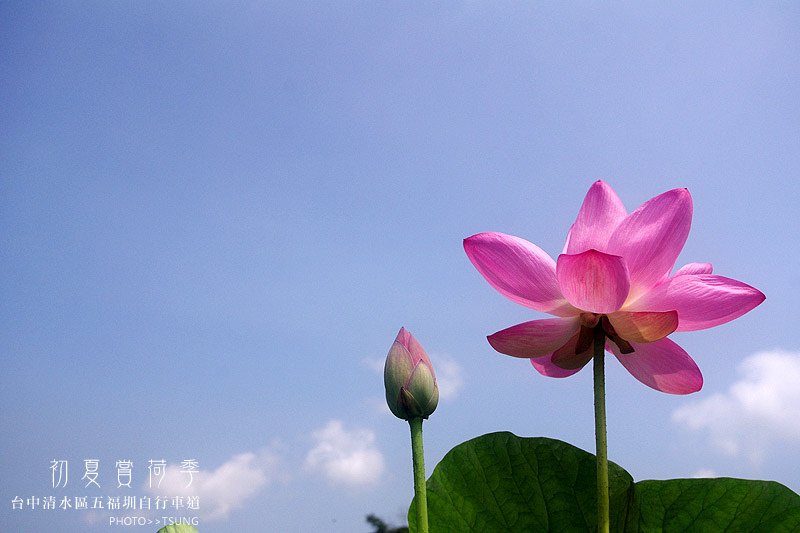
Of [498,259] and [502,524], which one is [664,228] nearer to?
[498,259]

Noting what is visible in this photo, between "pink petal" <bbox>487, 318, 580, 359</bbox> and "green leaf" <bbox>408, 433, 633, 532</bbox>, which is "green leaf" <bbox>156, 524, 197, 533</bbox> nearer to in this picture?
"green leaf" <bbox>408, 433, 633, 532</bbox>

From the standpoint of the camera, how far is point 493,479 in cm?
93

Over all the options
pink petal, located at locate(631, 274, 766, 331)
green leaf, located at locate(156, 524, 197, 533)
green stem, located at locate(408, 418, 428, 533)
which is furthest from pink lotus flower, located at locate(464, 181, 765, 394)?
green leaf, located at locate(156, 524, 197, 533)

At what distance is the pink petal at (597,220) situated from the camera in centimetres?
80

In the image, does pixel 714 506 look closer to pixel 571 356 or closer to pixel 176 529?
pixel 571 356

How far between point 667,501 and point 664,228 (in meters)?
0.40

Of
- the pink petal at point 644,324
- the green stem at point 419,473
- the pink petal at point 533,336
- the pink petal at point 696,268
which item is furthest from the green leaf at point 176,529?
the pink petal at point 696,268

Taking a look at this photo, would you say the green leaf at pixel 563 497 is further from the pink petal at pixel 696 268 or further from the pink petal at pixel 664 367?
the pink petal at pixel 696 268

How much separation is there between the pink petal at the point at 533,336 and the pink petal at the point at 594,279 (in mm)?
57

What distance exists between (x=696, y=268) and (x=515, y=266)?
0.27 m

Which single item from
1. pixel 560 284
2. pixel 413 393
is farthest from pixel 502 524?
pixel 560 284

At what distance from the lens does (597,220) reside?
0.81 metres

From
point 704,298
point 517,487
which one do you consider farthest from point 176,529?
point 704,298

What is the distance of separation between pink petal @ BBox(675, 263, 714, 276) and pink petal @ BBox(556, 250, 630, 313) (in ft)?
0.58
